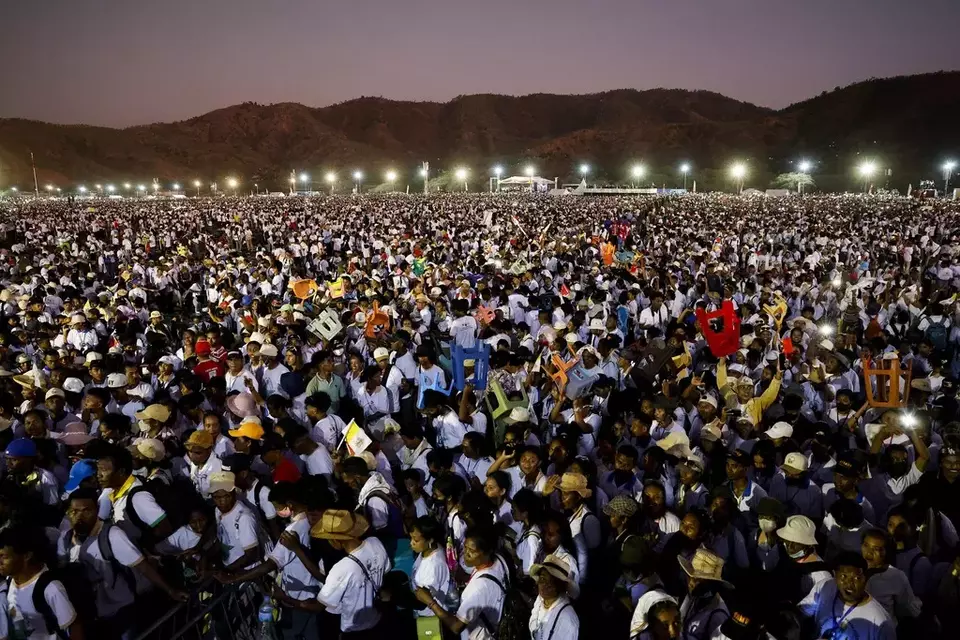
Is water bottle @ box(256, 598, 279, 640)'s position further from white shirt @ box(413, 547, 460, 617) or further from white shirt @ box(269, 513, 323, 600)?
white shirt @ box(413, 547, 460, 617)

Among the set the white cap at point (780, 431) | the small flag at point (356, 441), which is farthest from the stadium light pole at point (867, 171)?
the small flag at point (356, 441)

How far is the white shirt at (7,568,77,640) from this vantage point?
2852mm

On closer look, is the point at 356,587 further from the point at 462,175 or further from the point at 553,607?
the point at 462,175

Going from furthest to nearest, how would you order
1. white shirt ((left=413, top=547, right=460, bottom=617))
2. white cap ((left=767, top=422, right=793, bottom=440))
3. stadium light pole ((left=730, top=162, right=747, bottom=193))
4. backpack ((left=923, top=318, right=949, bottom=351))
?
stadium light pole ((left=730, top=162, right=747, bottom=193)) < backpack ((left=923, top=318, right=949, bottom=351)) < white cap ((left=767, top=422, right=793, bottom=440)) < white shirt ((left=413, top=547, right=460, bottom=617))

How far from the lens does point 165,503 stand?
3756 millimetres

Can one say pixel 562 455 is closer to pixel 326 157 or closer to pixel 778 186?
pixel 778 186

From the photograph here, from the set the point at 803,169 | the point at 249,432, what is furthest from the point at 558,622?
the point at 803,169

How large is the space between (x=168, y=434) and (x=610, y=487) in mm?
3613

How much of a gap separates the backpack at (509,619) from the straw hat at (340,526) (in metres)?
0.68

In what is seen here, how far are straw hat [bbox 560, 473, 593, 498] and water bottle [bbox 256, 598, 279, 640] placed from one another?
195 cm

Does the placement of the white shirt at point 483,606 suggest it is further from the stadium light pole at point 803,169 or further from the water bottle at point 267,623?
the stadium light pole at point 803,169

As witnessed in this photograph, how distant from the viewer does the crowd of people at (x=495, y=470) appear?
3.01 meters

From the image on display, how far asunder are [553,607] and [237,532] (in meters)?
2.00

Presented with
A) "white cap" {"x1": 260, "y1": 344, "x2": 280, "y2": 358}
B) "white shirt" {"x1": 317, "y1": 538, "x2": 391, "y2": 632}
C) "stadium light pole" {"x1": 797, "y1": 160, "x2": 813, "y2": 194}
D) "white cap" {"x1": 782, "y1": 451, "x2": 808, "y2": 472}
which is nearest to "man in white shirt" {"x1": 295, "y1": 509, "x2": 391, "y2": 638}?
"white shirt" {"x1": 317, "y1": 538, "x2": 391, "y2": 632}
